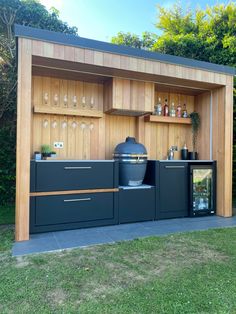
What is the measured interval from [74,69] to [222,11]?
701 centimetres

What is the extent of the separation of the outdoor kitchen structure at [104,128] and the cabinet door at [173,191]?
0.06 feet

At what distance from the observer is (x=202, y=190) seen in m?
4.53

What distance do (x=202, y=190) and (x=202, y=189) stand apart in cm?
2

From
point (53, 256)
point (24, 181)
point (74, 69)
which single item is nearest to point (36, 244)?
point (53, 256)

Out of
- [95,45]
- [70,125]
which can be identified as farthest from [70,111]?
[95,45]

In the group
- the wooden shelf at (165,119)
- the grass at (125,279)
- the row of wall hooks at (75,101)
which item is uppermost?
→ the row of wall hooks at (75,101)

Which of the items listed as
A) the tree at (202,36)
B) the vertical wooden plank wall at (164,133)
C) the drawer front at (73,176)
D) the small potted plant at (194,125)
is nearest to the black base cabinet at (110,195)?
the drawer front at (73,176)

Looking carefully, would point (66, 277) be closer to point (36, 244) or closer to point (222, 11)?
point (36, 244)

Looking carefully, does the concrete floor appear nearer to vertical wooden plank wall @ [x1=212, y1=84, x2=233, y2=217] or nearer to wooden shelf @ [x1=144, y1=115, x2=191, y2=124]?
vertical wooden plank wall @ [x1=212, y1=84, x2=233, y2=217]

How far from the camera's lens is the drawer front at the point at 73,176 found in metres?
3.41

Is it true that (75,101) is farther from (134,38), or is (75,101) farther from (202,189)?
(134,38)

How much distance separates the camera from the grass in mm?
1758

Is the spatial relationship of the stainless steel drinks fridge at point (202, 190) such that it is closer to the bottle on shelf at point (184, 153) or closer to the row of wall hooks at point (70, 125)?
the bottle on shelf at point (184, 153)

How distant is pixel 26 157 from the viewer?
3.11m
